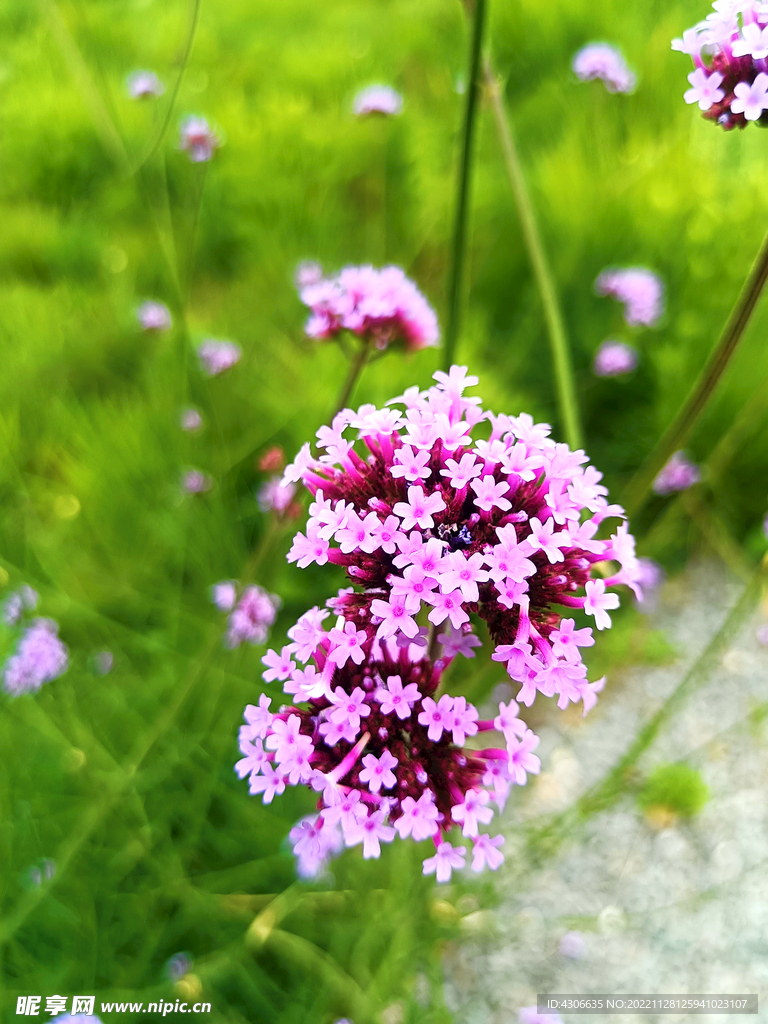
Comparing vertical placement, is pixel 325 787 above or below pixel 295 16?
below

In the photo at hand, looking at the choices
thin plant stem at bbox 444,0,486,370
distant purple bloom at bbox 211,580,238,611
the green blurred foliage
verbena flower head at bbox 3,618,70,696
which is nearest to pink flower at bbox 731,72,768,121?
thin plant stem at bbox 444,0,486,370

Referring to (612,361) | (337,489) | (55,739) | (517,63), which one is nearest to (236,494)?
(55,739)

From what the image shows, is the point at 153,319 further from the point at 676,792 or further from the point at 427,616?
the point at 676,792

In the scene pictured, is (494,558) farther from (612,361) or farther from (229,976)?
(612,361)

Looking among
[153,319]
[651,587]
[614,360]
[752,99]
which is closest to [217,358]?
[153,319]

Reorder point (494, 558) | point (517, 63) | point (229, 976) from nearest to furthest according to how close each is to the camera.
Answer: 1. point (494, 558)
2. point (229, 976)
3. point (517, 63)

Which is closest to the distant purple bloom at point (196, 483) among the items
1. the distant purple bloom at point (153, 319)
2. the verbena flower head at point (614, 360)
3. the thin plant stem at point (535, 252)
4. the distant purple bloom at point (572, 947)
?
the distant purple bloom at point (153, 319)

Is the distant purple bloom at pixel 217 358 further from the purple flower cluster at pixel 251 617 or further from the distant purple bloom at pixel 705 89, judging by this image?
the distant purple bloom at pixel 705 89
